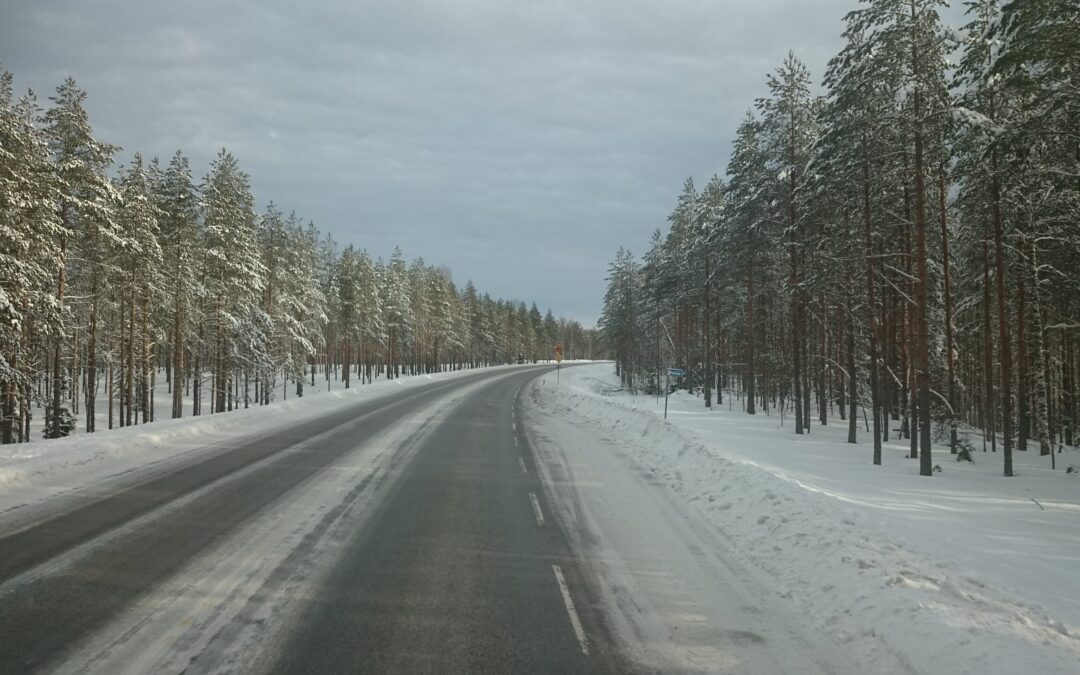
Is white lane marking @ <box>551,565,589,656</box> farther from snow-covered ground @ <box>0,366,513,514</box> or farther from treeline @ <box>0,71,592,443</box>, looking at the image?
treeline @ <box>0,71,592,443</box>

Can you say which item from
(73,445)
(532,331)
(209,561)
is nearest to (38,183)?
(73,445)

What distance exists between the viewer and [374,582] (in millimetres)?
6141

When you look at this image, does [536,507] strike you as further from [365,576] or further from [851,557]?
[851,557]

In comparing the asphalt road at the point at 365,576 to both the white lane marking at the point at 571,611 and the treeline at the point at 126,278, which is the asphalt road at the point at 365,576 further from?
the treeline at the point at 126,278

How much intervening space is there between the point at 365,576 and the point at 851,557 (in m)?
5.36

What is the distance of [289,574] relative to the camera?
624cm

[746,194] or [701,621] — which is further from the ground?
[746,194]

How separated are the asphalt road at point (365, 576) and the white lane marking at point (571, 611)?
18 millimetres

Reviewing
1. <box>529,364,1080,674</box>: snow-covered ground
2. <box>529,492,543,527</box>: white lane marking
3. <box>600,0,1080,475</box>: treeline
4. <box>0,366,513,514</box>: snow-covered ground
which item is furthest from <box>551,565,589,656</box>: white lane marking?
<box>600,0,1080,475</box>: treeline

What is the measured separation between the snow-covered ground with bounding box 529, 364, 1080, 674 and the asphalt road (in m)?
0.79

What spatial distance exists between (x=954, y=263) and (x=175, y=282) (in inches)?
1376

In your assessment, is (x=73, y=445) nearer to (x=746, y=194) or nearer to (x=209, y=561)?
(x=209, y=561)

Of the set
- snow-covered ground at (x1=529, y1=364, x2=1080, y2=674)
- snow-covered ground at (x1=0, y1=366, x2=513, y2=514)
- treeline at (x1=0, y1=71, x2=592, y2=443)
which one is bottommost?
snow-covered ground at (x1=529, y1=364, x2=1080, y2=674)

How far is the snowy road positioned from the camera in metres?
4.65
